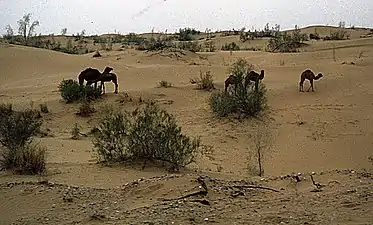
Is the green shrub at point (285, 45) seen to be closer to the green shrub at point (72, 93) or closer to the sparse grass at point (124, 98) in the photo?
the sparse grass at point (124, 98)

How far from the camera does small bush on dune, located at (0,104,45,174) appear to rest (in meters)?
11.0

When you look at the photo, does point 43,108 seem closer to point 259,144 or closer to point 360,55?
point 259,144

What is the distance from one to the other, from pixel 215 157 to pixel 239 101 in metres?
4.95

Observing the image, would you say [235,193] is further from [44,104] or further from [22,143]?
[44,104]

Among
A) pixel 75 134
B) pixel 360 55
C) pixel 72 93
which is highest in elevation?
pixel 360 55

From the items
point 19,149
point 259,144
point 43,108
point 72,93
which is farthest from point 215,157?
point 72,93

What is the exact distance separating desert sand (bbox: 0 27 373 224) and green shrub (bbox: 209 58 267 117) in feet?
1.49

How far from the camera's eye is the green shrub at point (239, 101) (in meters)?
19.5

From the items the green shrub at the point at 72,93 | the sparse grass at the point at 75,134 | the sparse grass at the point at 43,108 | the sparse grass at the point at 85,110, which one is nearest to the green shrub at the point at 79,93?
the green shrub at the point at 72,93

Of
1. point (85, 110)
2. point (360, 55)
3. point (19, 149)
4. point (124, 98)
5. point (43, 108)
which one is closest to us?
point (19, 149)

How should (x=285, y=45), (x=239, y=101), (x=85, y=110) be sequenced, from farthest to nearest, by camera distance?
1. (x=285, y=45)
2. (x=85, y=110)
3. (x=239, y=101)

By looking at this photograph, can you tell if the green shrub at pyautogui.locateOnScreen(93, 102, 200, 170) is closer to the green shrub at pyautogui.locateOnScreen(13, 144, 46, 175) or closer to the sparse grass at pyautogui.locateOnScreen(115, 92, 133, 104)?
the green shrub at pyautogui.locateOnScreen(13, 144, 46, 175)

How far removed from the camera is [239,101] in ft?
64.8

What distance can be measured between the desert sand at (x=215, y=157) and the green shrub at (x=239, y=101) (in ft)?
1.49
